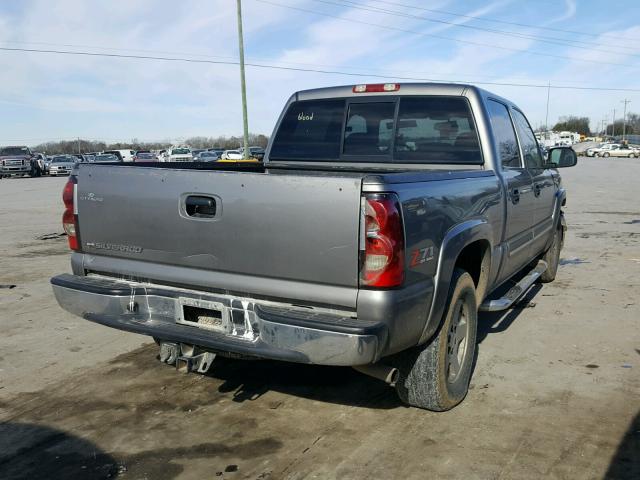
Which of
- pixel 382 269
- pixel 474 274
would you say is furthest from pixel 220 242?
pixel 474 274

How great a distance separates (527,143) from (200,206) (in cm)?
364

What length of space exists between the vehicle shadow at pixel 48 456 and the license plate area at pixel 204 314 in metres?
0.86

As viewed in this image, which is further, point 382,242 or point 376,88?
point 376,88

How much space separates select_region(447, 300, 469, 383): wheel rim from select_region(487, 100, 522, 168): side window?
138 cm

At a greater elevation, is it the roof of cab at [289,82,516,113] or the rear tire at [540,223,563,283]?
the roof of cab at [289,82,516,113]

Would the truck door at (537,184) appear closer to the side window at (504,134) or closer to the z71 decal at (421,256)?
the side window at (504,134)

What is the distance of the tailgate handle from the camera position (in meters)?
3.23

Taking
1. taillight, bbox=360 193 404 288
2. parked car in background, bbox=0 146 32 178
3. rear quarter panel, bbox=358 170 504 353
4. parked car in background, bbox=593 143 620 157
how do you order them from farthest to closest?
parked car in background, bbox=593 143 620 157, parked car in background, bbox=0 146 32 178, rear quarter panel, bbox=358 170 504 353, taillight, bbox=360 193 404 288

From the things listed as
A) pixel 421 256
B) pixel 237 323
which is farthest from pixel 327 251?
pixel 237 323

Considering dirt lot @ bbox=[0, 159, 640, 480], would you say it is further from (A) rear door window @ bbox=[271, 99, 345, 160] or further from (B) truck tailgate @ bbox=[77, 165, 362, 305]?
(A) rear door window @ bbox=[271, 99, 345, 160]

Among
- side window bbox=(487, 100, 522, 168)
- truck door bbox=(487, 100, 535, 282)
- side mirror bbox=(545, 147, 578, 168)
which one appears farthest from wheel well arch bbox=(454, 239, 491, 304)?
side mirror bbox=(545, 147, 578, 168)

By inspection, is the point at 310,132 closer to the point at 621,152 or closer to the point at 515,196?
the point at 515,196

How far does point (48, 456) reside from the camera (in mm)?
3285

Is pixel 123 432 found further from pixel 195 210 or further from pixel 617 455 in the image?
pixel 617 455
